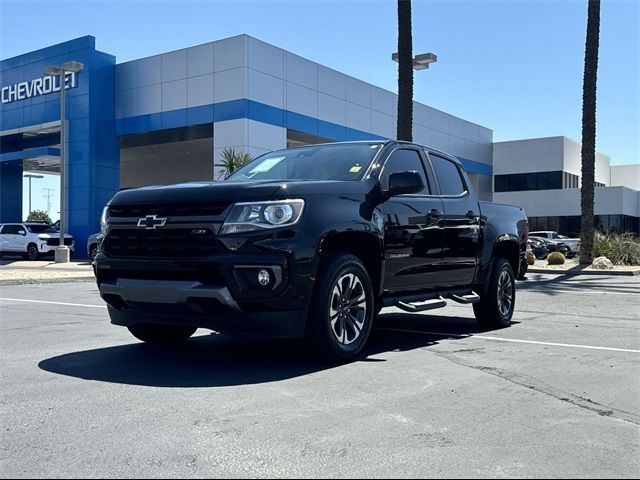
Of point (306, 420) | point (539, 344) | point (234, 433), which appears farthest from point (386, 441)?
point (539, 344)

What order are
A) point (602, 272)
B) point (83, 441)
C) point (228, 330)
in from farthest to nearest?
point (602, 272)
point (228, 330)
point (83, 441)

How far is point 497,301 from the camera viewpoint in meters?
8.33

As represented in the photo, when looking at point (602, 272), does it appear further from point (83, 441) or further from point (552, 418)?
point (83, 441)

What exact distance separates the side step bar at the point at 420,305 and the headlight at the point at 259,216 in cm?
173

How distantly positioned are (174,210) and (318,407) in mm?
2110

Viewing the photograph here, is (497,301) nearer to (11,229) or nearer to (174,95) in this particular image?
(174,95)

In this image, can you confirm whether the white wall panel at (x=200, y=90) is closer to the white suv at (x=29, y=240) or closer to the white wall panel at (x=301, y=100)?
the white wall panel at (x=301, y=100)

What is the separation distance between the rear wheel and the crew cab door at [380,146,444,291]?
2701 cm

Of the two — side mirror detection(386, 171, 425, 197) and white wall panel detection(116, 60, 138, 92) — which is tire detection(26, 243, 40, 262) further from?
side mirror detection(386, 171, 425, 197)

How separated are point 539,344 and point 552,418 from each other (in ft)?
9.82

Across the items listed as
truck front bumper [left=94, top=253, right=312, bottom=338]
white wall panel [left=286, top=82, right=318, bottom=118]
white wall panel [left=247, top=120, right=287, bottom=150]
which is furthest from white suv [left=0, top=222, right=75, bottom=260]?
truck front bumper [left=94, top=253, right=312, bottom=338]

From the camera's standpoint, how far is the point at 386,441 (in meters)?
3.68

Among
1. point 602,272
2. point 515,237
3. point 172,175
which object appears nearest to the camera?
point 515,237

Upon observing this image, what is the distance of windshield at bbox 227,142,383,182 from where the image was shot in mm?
6504
